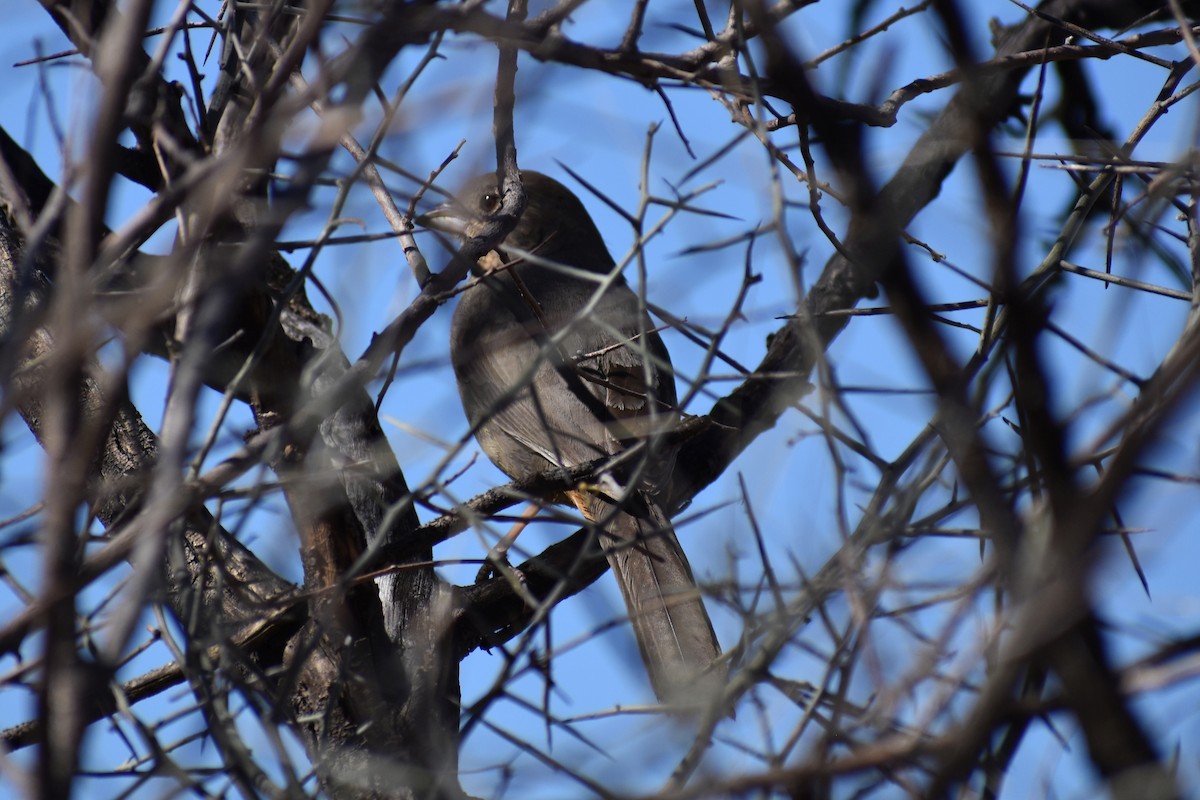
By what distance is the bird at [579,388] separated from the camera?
4.17 m

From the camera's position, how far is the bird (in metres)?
4.17

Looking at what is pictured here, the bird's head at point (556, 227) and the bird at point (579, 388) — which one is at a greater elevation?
the bird's head at point (556, 227)

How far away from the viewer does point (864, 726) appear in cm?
196

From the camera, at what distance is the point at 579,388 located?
471 centimetres

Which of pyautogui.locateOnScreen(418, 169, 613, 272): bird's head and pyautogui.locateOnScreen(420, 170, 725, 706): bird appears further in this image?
pyautogui.locateOnScreen(418, 169, 613, 272): bird's head

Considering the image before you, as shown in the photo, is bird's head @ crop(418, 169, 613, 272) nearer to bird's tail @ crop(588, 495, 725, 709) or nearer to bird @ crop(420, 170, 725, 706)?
bird @ crop(420, 170, 725, 706)

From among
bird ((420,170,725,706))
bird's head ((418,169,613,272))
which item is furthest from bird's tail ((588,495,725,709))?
bird's head ((418,169,613,272))

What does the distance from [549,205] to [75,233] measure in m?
5.56

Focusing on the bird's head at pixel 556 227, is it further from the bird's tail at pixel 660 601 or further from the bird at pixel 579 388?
the bird's tail at pixel 660 601

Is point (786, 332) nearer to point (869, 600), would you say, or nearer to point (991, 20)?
point (991, 20)

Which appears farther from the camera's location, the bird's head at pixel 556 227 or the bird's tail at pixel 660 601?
the bird's head at pixel 556 227

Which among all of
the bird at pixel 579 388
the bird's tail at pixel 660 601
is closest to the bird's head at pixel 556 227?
the bird at pixel 579 388

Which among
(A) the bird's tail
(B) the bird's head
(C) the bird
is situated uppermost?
(B) the bird's head

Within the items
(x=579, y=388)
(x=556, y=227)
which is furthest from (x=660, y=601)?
(x=556, y=227)
